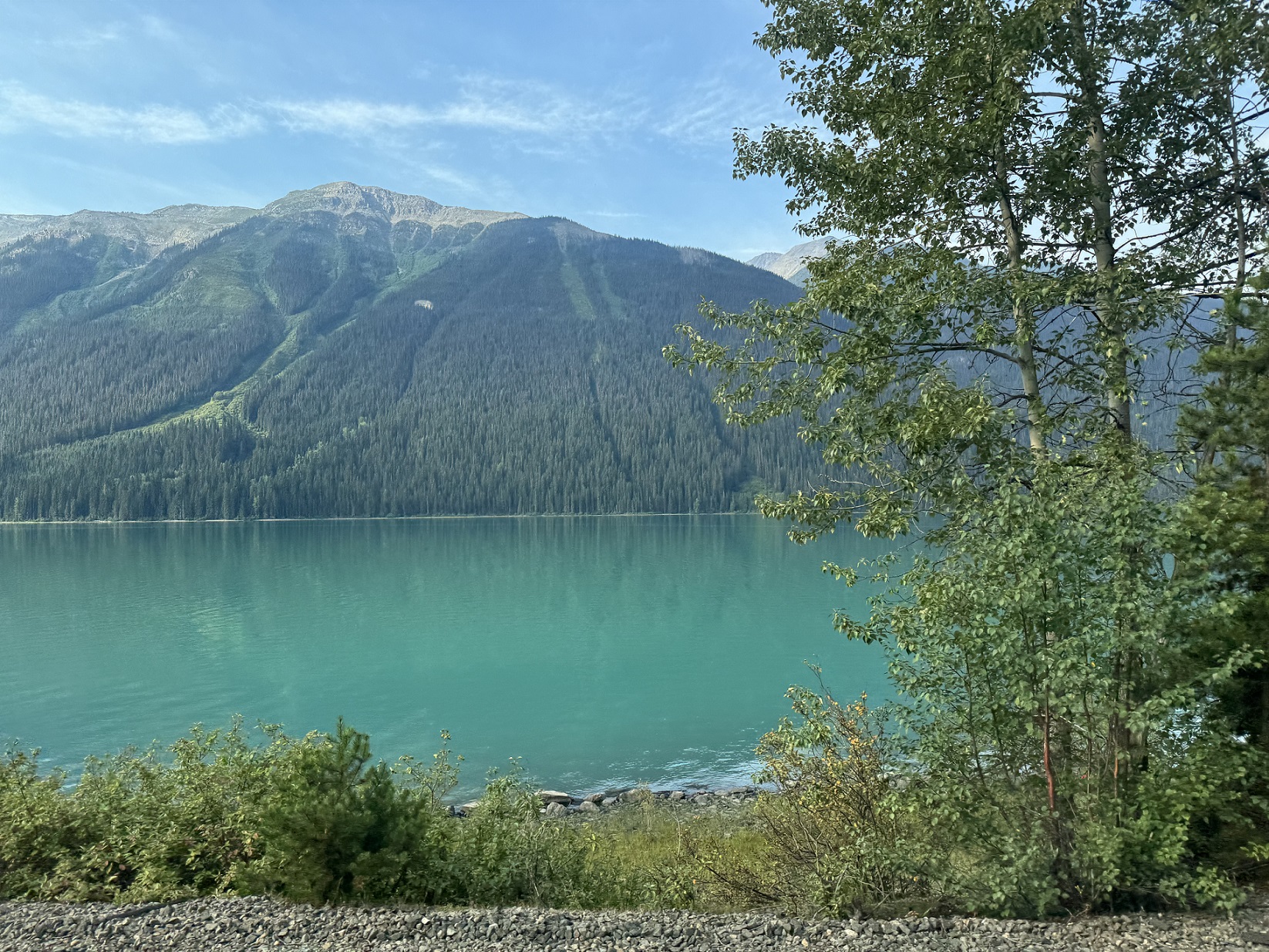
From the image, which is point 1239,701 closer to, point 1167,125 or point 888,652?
point 888,652

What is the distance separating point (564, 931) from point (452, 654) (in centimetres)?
3124

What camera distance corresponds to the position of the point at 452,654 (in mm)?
35469

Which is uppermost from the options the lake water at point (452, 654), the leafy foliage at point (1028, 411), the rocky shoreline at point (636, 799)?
the leafy foliage at point (1028, 411)

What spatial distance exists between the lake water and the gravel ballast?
13351 mm

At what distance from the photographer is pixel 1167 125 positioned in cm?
759

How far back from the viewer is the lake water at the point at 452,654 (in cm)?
2309

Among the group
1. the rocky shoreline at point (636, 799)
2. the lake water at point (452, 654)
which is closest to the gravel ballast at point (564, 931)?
the rocky shoreline at point (636, 799)

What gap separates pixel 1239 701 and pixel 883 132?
6027mm

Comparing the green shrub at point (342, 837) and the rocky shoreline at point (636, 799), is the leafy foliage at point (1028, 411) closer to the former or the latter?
the green shrub at point (342, 837)

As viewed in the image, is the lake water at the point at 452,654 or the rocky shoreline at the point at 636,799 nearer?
the rocky shoreline at the point at 636,799

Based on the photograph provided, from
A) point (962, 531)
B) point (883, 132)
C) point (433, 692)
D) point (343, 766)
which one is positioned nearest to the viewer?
point (962, 531)

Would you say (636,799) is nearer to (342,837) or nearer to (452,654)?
(342,837)

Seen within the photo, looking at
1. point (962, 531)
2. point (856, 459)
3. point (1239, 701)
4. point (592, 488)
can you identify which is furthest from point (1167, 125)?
point (592, 488)

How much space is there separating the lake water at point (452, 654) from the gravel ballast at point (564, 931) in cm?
1335
